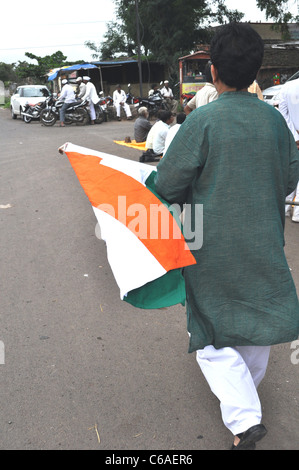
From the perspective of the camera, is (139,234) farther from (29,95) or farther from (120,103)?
(29,95)

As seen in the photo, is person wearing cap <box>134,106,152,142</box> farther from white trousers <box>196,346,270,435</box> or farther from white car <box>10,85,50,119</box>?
white car <box>10,85,50,119</box>

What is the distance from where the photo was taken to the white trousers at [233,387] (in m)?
2.26

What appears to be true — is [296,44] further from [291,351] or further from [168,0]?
[291,351]

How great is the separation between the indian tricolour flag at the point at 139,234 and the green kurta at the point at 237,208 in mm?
95

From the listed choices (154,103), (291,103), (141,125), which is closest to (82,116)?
(154,103)

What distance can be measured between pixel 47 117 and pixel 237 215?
1718 centimetres

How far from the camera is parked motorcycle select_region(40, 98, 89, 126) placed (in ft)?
58.6

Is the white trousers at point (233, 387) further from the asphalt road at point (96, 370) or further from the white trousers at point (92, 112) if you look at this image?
the white trousers at point (92, 112)

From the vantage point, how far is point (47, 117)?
18375 millimetres

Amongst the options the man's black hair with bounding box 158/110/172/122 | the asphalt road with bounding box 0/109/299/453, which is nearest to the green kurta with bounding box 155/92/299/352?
the asphalt road with bounding box 0/109/299/453

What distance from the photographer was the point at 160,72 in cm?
3656

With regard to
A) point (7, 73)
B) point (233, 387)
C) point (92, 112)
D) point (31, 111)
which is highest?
point (233, 387)

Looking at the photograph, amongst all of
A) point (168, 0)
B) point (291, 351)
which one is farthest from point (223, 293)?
point (168, 0)
